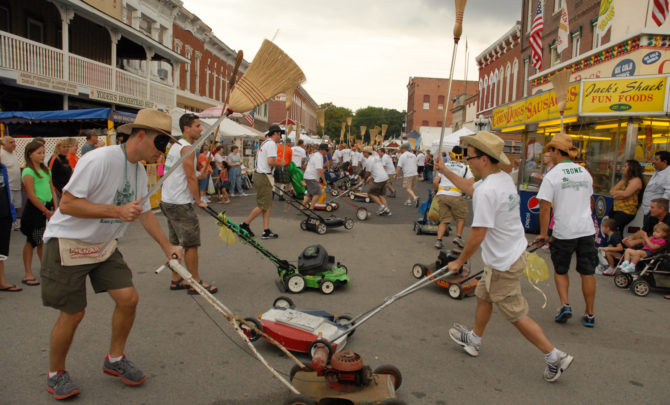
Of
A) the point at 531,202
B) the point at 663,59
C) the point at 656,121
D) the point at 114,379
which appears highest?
the point at 663,59

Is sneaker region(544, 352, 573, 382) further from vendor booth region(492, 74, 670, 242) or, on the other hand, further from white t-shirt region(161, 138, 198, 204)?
vendor booth region(492, 74, 670, 242)

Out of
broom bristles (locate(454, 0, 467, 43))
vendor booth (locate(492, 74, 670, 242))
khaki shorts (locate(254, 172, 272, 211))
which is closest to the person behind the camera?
broom bristles (locate(454, 0, 467, 43))

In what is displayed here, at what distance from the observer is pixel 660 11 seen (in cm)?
1158

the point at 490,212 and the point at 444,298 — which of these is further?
the point at 444,298

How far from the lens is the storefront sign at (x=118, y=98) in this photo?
16391 mm

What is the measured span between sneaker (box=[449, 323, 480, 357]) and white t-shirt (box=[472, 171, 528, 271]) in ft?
2.70

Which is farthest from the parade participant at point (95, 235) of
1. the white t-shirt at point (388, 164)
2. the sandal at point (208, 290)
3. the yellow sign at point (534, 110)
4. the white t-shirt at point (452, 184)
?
the white t-shirt at point (388, 164)

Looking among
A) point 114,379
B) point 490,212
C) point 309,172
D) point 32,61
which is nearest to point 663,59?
point 309,172

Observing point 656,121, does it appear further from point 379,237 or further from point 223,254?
point 223,254

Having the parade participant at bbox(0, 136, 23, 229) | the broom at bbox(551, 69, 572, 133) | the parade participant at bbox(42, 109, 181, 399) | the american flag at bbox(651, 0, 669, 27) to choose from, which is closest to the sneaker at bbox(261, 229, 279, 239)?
the parade participant at bbox(0, 136, 23, 229)

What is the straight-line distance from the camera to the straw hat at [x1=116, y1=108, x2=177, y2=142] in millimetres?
3172

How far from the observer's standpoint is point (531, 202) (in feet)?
35.4

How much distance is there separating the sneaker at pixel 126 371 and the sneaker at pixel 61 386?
285 millimetres

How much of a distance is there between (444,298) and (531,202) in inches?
238
